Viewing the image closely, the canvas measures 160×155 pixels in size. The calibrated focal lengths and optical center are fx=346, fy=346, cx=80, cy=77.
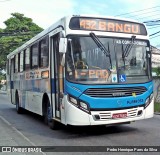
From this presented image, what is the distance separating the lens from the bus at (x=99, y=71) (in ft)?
29.6

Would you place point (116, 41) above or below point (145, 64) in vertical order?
above

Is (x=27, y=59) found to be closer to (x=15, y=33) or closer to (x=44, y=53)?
(x=44, y=53)

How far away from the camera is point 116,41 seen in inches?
379

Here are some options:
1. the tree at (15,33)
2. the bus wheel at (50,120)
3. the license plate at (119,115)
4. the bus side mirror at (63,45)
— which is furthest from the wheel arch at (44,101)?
the tree at (15,33)

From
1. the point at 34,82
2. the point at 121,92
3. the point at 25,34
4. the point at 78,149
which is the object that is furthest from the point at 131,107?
the point at 25,34

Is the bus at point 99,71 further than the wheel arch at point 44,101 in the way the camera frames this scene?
No

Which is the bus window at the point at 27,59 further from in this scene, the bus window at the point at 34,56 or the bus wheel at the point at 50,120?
the bus wheel at the point at 50,120

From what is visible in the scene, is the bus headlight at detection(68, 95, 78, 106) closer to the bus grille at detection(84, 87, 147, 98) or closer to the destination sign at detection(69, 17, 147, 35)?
the bus grille at detection(84, 87, 147, 98)

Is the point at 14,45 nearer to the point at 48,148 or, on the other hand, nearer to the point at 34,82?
the point at 34,82

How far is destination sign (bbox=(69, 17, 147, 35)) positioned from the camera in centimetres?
944

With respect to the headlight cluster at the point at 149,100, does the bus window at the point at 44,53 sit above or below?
above

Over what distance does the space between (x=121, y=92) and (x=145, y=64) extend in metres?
1.26

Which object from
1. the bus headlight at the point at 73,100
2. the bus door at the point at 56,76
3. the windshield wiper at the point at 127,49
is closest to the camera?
the bus headlight at the point at 73,100

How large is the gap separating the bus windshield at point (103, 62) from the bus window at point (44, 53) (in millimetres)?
1999
